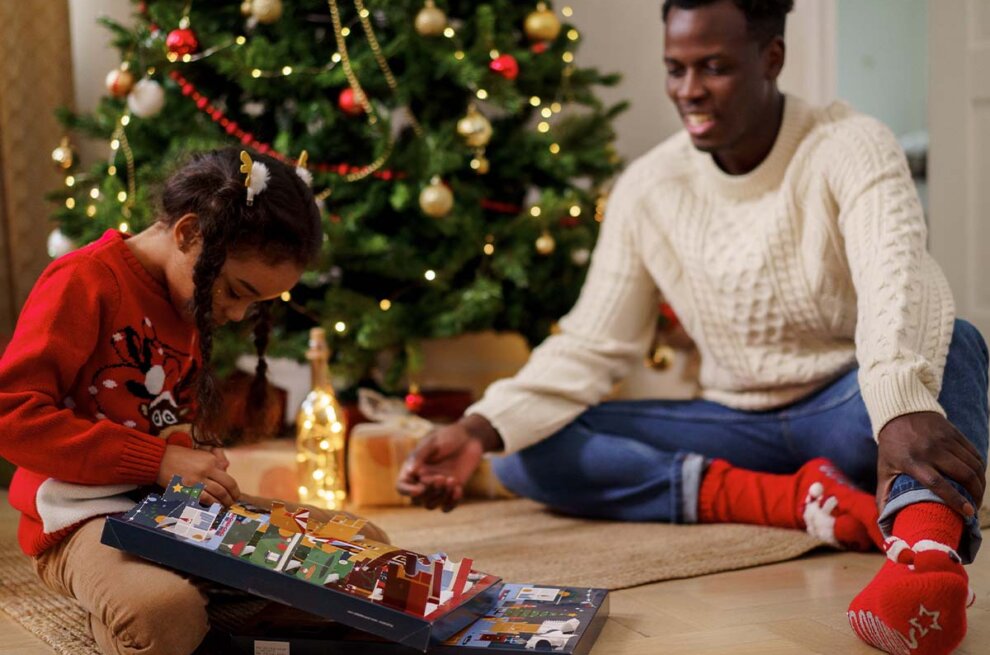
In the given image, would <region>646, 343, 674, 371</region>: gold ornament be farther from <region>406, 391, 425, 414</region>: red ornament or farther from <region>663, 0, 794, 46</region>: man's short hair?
<region>663, 0, 794, 46</region>: man's short hair

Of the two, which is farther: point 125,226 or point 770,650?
point 125,226

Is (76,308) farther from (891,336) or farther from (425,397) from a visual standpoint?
(425,397)

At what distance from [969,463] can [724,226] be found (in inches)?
26.2

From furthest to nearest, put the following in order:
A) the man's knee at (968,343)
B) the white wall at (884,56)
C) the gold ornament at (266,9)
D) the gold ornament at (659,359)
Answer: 1. the white wall at (884,56)
2. the gold ornament at (659,359)
3. the gold ornament at (266,9)
4. the man's knee at (968,343)

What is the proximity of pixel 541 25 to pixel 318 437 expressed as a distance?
859 mm

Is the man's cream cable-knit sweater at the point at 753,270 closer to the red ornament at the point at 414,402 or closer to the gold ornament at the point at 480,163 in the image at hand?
the gold ornament at the point at 480,163

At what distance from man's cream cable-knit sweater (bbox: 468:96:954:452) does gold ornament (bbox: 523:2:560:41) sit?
40 centimetres

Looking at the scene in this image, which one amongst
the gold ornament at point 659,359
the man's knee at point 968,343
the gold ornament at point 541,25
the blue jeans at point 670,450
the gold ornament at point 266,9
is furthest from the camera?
the gold ornament at point 659,359

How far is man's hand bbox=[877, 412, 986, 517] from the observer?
122 cm

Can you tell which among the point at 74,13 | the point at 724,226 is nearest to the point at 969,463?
the point at 724,226

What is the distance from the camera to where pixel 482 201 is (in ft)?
7.44

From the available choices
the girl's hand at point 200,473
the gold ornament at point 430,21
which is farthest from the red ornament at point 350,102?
the girl's hand at point 200,473

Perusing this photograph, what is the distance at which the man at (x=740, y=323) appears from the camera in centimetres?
157

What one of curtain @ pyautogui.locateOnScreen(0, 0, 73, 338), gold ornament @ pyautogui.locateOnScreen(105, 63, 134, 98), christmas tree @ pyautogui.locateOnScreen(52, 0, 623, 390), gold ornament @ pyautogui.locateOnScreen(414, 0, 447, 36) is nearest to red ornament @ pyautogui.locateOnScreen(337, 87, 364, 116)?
christmas tree @ pyautogui.locateOnScreen(52, 0, 623, 390)
